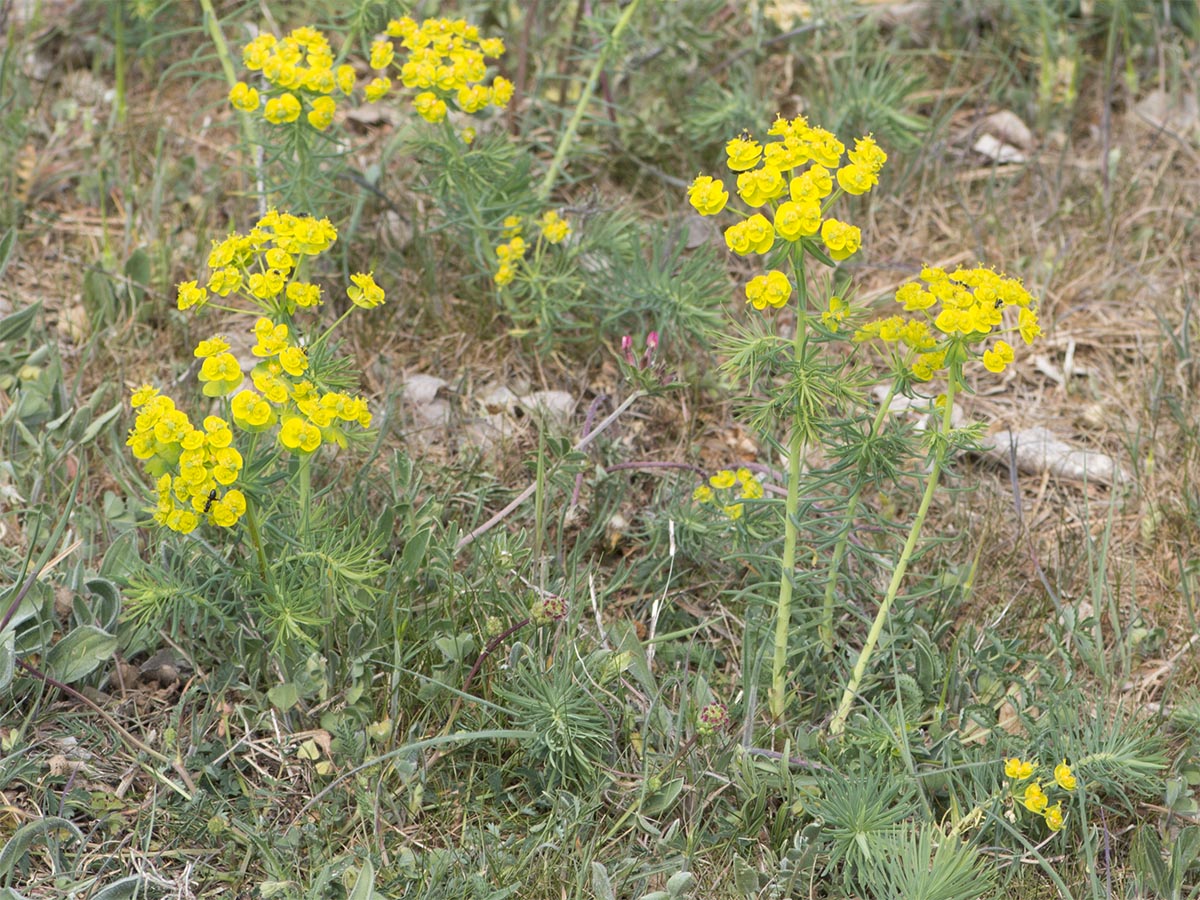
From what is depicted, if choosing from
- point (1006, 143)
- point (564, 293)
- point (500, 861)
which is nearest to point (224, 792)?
point (500, 861)

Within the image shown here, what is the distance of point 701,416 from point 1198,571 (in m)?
1.17

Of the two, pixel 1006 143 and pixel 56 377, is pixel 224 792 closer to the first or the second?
pixel 56 377

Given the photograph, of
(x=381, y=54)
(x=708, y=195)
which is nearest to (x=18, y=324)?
(x=381, y=54)

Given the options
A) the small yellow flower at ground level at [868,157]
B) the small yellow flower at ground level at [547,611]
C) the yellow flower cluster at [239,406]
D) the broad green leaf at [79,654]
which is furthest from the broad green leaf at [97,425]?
the small yellow flower at ground level at [868,157]

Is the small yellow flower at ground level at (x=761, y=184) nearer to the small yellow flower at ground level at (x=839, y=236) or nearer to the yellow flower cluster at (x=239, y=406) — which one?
the small yellow flower at ground level at (x=839, y=236)

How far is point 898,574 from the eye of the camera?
233cm

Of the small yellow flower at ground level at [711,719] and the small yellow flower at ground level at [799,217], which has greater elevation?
the small yellow flower at ground level at [799,217]

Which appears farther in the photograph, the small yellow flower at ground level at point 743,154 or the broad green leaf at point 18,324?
the broad green leaf at point 18,324

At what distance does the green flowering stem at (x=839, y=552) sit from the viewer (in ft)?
7.43

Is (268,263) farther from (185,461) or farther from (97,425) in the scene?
(97,425)

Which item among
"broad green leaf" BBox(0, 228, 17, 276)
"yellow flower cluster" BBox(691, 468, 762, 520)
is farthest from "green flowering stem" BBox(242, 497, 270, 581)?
"broad green leaf" BBox(0, 228, 17, 276)

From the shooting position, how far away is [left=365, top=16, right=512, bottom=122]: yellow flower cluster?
8.95 ft

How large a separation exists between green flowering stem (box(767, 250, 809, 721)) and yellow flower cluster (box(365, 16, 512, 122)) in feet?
3.07

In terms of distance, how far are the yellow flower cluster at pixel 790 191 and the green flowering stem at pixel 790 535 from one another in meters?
0.07
